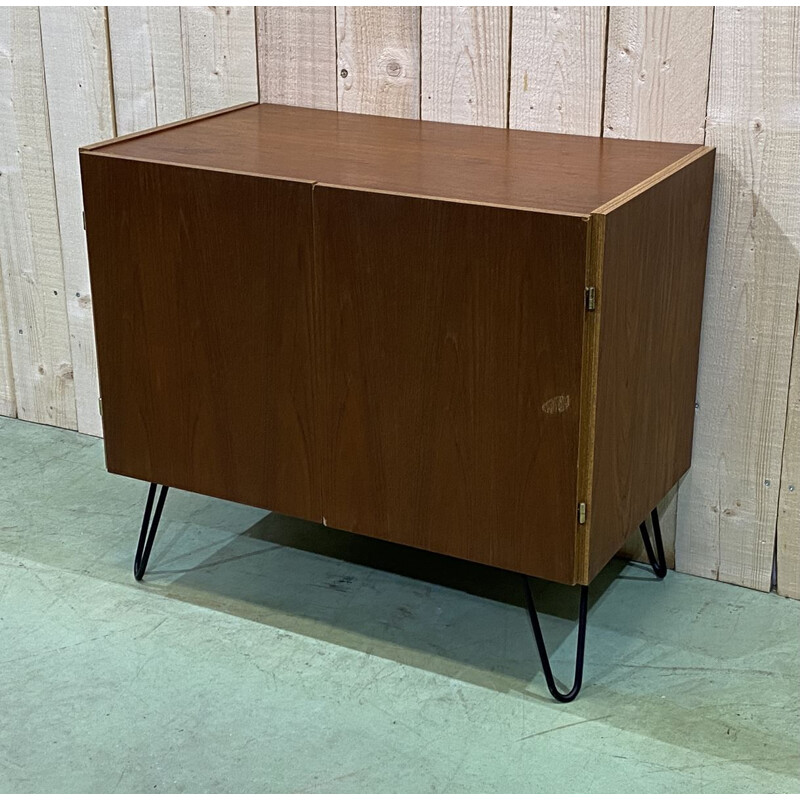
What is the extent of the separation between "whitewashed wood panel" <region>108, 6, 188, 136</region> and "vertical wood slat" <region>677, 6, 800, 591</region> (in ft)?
3.56

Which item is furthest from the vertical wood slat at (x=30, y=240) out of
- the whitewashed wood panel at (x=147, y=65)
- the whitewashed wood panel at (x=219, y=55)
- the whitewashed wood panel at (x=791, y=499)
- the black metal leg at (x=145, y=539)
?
the whitewashed wood panel at (x=791, y=499)

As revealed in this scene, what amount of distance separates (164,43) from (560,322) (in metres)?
1.21

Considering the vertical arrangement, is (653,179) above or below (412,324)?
above

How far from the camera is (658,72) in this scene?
6.93 ft

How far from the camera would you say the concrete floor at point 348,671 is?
188 centimetres

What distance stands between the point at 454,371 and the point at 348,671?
0.58 meters

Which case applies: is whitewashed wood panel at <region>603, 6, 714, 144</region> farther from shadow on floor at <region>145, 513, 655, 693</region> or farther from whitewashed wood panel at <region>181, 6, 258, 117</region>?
shadow on floor at <region>145, 513, 655, 693</region>

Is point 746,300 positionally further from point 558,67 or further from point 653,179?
point 558,67

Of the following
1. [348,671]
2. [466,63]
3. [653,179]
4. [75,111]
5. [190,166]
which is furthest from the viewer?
[75,111]

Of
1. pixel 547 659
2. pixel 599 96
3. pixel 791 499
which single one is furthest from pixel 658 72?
pixel 547 659

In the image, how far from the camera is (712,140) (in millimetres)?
2111

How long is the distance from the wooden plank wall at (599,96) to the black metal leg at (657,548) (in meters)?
0.04

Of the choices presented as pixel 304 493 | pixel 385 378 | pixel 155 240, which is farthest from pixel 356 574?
pixel 155 240

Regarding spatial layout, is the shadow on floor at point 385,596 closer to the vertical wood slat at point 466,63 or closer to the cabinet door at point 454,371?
the cabinet door at point 454,371
